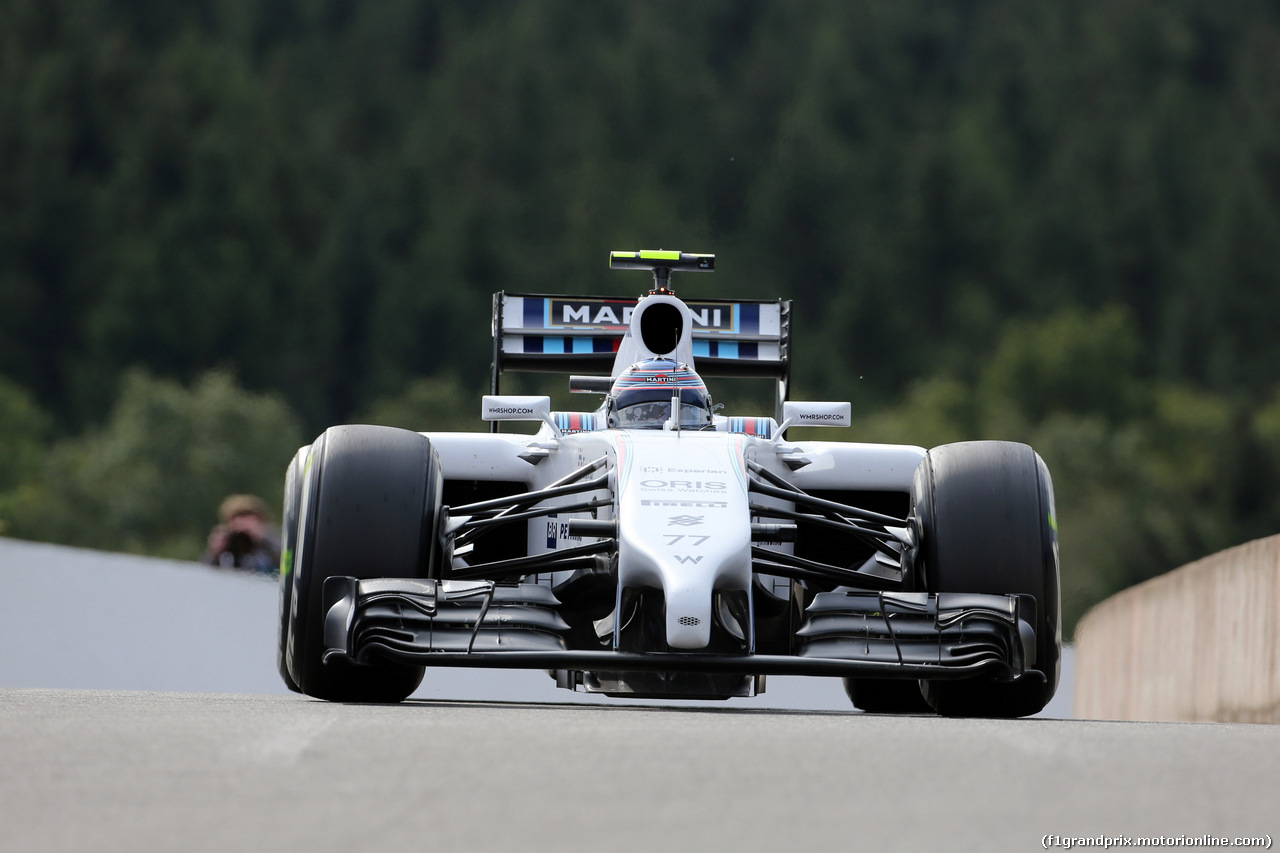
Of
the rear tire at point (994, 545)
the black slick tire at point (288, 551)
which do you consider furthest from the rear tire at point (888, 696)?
the black slick tire at point (288, 551)

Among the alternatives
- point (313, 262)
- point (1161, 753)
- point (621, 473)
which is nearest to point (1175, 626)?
point (621, 473)

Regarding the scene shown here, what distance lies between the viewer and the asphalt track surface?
397cm

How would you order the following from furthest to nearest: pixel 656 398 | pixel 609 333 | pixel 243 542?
1. pixel 243 542
2. pixel 609 333
3. pixel 656 398

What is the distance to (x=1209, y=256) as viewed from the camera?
86938 millimetres

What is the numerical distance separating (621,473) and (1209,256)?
82.2 meters

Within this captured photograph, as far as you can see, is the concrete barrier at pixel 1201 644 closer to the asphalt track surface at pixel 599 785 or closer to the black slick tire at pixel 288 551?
the asphalt track surface at pixel 599 785

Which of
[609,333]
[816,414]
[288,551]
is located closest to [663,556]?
[288,551]

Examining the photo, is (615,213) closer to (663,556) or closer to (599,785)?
(663,556)

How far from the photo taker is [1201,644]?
12.2 metres

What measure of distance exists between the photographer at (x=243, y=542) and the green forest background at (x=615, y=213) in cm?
5421

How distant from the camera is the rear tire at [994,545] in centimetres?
877

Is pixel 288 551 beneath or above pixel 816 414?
beneath

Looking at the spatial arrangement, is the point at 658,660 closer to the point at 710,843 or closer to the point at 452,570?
the point at 452,570

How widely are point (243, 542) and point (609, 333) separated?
249 inches
